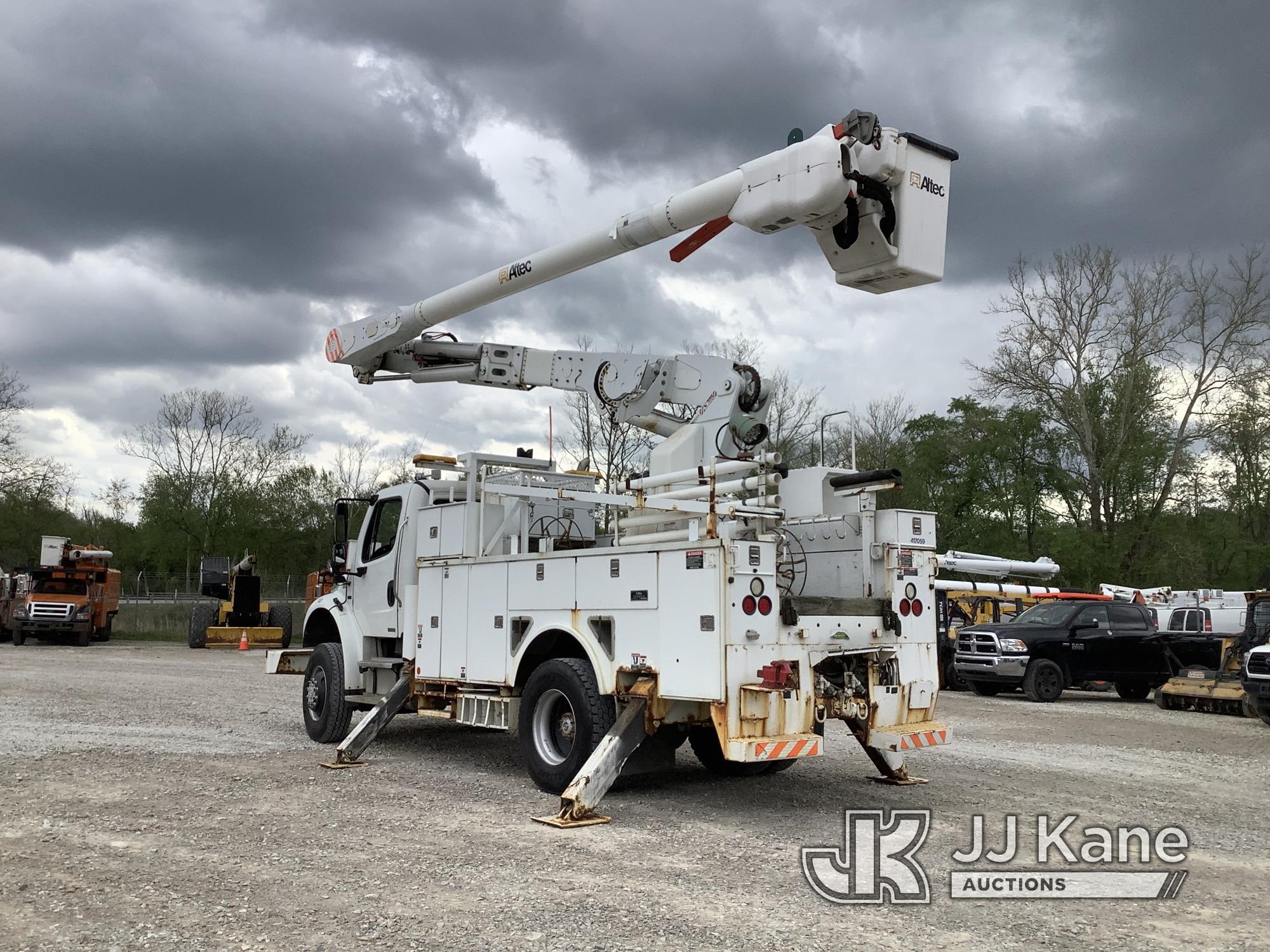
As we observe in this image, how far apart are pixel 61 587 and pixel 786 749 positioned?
29697 millimetres

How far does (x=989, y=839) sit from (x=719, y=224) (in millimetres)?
4964

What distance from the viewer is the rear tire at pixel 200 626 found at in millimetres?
30266

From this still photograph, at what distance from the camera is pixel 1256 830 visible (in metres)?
7.79

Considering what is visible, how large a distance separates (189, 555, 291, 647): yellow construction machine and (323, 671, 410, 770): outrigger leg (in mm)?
21206

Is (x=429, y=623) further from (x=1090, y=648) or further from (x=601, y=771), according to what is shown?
(x=1090, y=648)

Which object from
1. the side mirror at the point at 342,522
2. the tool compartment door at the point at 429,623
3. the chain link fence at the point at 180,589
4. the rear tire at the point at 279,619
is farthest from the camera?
the chain link fence at the point at 180,589

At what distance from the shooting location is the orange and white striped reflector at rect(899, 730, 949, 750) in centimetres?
785

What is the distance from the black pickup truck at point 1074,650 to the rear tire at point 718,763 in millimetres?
11461

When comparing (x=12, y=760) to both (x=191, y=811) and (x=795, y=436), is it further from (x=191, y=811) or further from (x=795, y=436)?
(x=795, y=436)

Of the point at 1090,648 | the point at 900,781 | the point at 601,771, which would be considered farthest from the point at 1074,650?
the point at 601,771

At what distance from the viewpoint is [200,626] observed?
30.4 m

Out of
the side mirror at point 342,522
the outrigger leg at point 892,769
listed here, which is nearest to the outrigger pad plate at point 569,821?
the outrigger leg at point 892,769

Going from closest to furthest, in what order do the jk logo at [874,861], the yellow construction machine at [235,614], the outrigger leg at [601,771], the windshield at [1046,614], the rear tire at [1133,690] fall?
the jk logo at [874,861]
the outrigger leg at [601,771]
the windshield at [1046,614]
the rear tire at [1133,690]
the yellow construction machine at [235,614]

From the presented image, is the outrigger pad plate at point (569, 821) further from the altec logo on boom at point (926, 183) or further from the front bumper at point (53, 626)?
the front bumper at point (53, 626)
